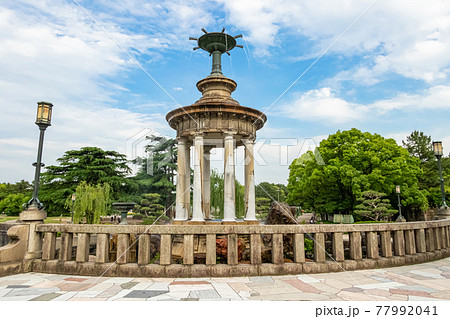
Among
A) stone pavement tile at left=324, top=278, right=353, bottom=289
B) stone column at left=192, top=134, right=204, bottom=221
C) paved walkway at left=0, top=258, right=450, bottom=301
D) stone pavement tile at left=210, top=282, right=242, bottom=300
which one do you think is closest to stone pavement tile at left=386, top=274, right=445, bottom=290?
paved walkway at left=0, top=258, right=450, bottom=301

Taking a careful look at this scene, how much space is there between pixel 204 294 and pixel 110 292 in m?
1.89

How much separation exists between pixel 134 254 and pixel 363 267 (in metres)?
7.09

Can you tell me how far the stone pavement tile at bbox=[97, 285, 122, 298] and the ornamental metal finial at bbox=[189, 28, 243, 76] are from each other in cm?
1254

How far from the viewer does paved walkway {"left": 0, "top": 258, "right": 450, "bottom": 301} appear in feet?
16.5

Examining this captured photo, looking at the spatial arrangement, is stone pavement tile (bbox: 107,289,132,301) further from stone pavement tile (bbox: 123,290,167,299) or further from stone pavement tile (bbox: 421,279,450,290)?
stone pavement tile (bbox: 421,279,450,290)

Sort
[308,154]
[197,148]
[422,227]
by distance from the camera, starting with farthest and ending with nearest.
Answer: [308,154] < [197,148] < [422,227]

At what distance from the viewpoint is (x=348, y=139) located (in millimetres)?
28469

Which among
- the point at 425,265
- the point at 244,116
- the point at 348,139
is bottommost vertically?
the point at 425,265

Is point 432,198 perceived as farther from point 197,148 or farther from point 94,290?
point 94,290

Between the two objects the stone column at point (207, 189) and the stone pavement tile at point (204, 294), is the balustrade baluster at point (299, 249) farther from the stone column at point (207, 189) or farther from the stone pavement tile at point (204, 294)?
the stone column at point (207, 189)

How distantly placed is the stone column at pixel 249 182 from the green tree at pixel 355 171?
1492 centimetres

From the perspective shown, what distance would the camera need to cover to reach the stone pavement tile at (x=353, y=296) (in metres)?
4.85
